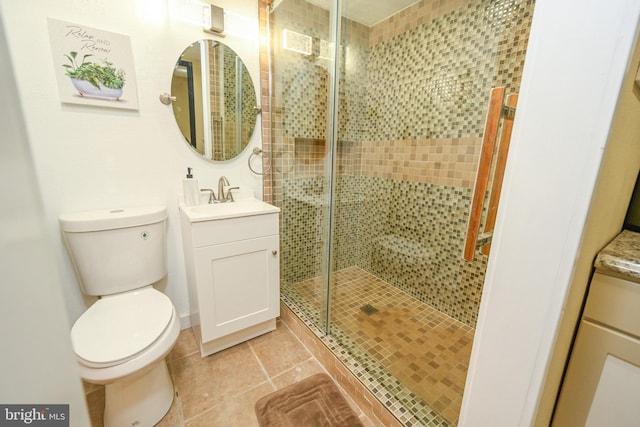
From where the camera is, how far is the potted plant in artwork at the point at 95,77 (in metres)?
1.15

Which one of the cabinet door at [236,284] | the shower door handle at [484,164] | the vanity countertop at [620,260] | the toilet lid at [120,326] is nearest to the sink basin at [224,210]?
the cabinet door at [236,284]

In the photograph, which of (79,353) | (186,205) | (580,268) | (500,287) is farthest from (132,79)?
(580,268)

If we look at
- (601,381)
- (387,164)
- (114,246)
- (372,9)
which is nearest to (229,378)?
(114,246)

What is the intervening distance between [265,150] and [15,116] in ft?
5.07

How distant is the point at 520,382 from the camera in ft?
1.87

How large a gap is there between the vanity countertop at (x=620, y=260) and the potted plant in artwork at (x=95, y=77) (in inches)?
75.8

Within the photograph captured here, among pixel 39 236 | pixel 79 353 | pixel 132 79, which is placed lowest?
pixel 79 353

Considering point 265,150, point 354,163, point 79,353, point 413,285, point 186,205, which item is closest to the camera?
point 79,353

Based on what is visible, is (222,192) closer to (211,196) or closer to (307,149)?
(211,196)

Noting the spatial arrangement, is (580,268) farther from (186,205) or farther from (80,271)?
(80,271)

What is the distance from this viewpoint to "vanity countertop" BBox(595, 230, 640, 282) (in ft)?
1.93

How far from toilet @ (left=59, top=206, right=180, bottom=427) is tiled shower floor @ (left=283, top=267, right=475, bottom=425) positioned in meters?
0.82

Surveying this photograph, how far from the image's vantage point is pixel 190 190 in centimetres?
143

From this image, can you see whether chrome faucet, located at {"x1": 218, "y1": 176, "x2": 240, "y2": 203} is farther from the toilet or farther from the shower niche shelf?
the shower niche shelf
